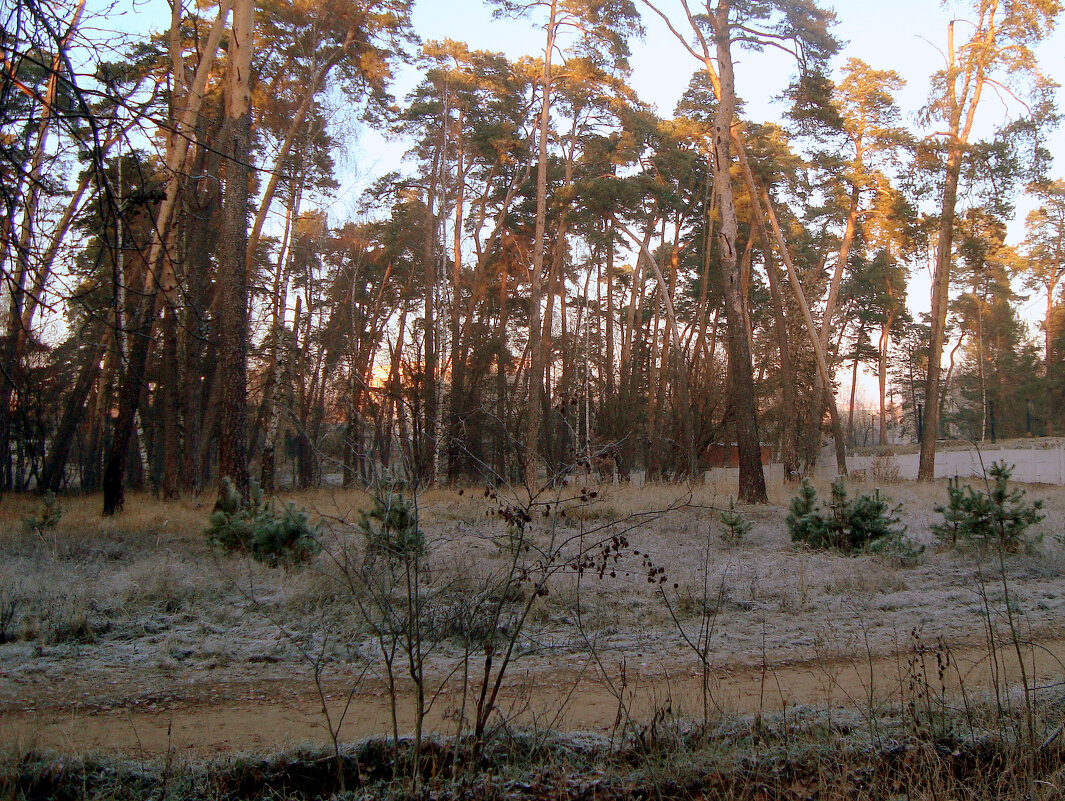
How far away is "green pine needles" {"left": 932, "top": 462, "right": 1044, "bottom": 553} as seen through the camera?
8758 millimetres

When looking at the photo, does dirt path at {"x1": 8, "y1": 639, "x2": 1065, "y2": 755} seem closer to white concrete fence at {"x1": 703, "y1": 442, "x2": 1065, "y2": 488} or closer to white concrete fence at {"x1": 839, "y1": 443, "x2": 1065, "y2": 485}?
white concrete fence at {"x1": 703, "y1": 442, "x2": 1065, "y2": 488}

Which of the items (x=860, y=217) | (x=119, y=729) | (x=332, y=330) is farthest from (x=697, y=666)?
(x=332, y=330)

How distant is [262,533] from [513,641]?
593cm

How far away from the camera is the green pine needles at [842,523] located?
30.4 ft

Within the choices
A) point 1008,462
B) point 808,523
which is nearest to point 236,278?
point 808,523

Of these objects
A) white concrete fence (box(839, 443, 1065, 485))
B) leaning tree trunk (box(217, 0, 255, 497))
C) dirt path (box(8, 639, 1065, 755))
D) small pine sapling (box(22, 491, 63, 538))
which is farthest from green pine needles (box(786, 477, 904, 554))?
white concrete fence (box(839, 443, 1065, 485))

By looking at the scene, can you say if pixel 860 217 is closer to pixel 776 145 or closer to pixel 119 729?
pixel 776 145

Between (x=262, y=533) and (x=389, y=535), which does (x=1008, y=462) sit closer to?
(x=262, y=533)

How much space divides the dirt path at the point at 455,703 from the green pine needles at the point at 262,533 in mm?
3258

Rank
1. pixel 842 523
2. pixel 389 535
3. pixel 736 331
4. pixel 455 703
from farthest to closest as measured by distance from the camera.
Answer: pixel 736 331
pixel 842 523
pixel 389 535
pixel 455 703

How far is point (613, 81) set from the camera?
21.4m

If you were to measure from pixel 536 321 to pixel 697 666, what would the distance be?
49.3 ft

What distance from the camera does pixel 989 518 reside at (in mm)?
8969

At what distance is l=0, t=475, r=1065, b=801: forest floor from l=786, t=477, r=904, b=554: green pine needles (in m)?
0.38
